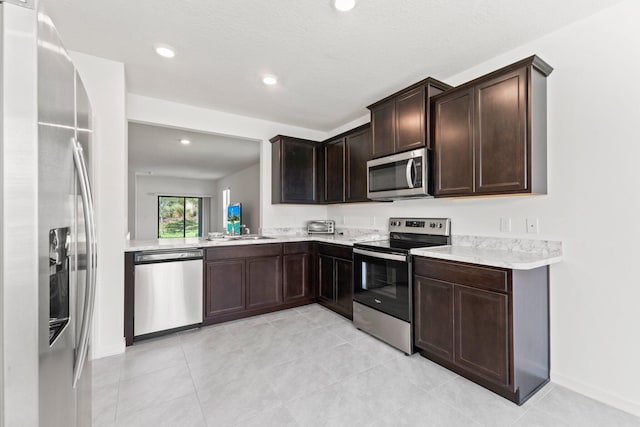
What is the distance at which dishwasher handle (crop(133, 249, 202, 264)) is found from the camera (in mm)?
2764

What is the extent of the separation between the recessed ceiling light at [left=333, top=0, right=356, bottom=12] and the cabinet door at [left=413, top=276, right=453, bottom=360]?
2.08 metres

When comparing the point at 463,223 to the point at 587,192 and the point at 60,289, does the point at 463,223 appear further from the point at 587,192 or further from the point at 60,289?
the point at 60,289

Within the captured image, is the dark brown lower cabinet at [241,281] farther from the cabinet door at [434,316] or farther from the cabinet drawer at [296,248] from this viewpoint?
the cabinet door at [434,316]

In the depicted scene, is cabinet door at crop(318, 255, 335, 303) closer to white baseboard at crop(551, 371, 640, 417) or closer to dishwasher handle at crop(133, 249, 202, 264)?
dishwasher handle at crop(133, 249, 202, 264)

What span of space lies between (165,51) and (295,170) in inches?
81.9

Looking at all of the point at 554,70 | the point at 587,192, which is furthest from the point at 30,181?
the point at 554,70

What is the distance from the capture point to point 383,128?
3.05m

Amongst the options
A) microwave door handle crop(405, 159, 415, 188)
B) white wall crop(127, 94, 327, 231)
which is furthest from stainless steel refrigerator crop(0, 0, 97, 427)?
white wall crop(127, 94, 327, 231)

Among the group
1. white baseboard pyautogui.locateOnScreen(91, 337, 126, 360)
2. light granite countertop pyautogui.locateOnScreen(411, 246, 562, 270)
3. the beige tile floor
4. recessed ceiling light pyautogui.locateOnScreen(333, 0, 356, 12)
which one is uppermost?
recessed ceiling light pyautogui.locateOnScreen(333, 0, 356, 12)

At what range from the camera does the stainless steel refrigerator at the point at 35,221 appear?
62cm

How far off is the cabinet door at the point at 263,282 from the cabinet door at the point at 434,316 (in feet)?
5.70

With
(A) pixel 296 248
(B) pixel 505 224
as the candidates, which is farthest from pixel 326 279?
(B) pixel 505 224

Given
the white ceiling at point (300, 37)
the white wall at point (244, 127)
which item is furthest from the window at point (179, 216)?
Answer: the white ceiling at point (300, 37)

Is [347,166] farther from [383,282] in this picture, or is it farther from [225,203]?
[225,203]
